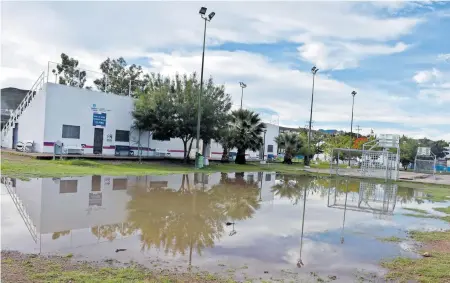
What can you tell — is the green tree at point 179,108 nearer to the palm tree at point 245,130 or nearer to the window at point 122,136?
the window at point 122,136

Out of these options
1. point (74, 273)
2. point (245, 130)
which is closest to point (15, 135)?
point (245, 130)

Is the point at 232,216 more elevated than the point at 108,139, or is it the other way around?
the point at 108,139

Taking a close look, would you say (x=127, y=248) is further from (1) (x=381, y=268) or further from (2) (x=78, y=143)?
(2) (x=78, y=143)

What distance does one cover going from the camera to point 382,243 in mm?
8859

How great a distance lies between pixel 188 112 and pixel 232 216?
18.1 m

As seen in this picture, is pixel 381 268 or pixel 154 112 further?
pixel 154 112

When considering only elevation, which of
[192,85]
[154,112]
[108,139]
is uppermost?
[192,85]

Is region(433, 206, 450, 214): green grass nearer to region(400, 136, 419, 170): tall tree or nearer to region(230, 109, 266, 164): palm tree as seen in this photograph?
region(230, 109, 266, 164): palm tree

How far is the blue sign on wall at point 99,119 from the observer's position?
95.6 feet

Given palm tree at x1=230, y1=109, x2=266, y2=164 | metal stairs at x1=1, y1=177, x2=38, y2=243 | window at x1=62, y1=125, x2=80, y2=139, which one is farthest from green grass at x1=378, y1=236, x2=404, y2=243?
palm tree at x1=230, y1=109, x2=266, y2=164

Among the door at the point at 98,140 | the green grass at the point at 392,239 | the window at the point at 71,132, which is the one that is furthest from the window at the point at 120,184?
the door at the point at 98,140

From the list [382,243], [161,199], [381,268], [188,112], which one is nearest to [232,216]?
[161,199]

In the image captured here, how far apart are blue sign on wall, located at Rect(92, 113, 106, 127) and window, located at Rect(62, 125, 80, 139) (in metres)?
1.44

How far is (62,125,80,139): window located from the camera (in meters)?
27.3
